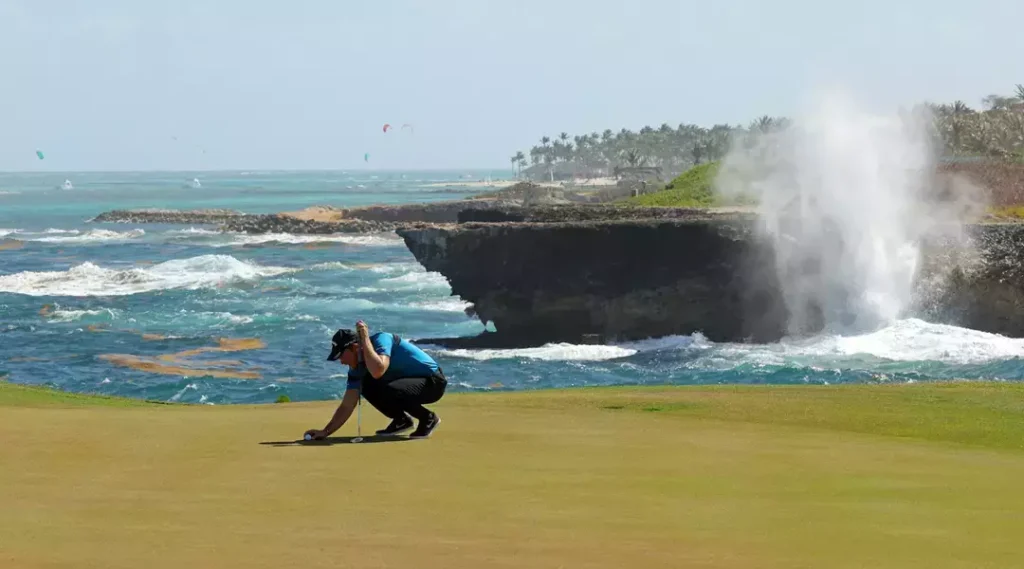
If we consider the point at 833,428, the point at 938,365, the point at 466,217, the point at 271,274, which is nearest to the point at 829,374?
the point at 938,365

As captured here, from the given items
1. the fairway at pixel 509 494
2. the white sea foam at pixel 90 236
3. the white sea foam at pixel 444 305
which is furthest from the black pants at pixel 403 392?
the white sea foam at pixel 90 236

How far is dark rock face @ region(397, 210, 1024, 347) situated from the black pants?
3184 centimetres

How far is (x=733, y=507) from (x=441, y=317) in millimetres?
46084

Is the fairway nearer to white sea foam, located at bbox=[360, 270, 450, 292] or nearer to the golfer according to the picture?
the golfer

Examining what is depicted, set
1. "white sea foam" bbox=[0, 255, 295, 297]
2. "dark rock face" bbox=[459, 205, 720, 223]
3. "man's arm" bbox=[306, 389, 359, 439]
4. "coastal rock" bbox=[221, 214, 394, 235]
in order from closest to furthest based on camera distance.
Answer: "man's arm" bbox=[306, 389, 359, 439] < "dark rock face" bbox=[459, 205, 720, 223] < "white sea foam" bbox=[0, 255, 295, 297] < "coastal rock" bbox=[221, 214, 394, 235]

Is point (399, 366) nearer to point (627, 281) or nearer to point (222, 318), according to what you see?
point (627, 281)

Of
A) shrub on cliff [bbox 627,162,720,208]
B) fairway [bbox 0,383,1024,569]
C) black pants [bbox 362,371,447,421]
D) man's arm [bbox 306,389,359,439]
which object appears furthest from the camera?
shrub on cliff [bbox 627,162,720,208]

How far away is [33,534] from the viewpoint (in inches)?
240

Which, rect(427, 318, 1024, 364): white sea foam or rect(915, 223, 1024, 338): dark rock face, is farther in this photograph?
rect(915, 223, 1024, 338): dark rock face

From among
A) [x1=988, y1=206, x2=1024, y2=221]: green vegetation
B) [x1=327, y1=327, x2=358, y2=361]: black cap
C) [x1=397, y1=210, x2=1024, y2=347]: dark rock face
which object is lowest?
[x1=397, y1=210, x2=1024, y2=347]: dark rock face

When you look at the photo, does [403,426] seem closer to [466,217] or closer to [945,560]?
[945,560]

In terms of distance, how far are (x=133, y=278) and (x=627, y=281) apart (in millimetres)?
35305

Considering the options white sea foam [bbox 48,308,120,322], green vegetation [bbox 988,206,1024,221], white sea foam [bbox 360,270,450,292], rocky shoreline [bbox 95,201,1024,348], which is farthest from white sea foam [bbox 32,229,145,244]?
green vegetation [bbox 988,206,1024,221]

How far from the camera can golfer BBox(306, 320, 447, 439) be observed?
9531mm
